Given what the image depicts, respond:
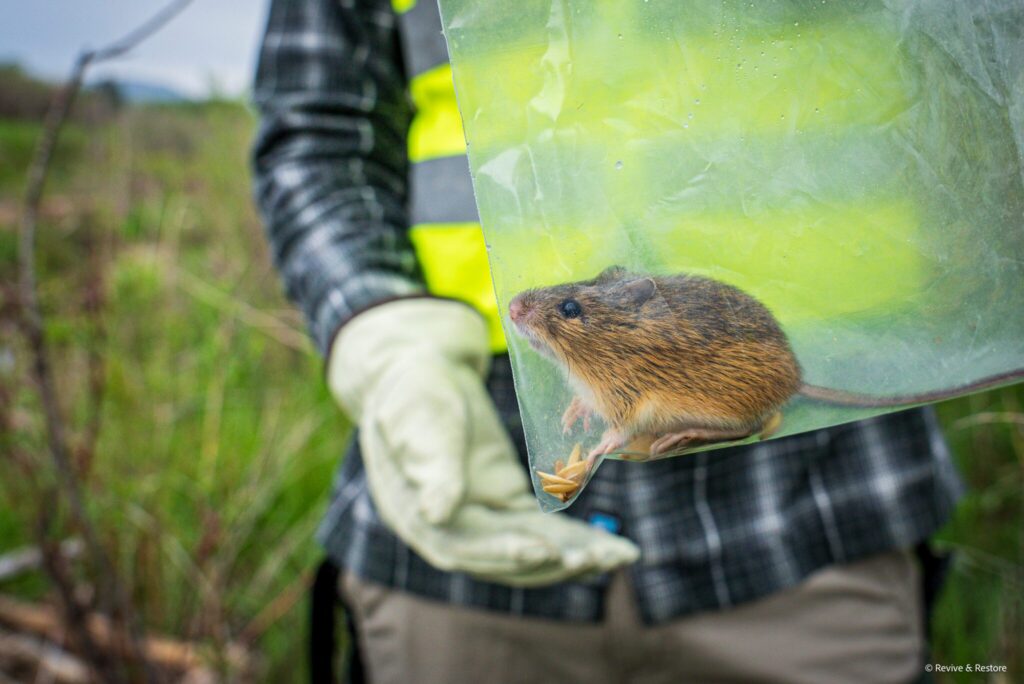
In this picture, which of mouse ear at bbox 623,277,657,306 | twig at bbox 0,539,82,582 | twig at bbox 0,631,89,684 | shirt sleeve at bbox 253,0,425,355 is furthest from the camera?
twig at bbox 0,539,82,582

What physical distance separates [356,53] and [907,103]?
0.80 m

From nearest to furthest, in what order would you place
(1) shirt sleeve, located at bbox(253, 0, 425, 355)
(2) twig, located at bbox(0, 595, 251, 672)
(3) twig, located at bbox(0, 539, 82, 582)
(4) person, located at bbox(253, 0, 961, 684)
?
1. (4) person, located at bbox(253, 0, 961, 684)
2. (1) shirt sleeve, located at bbox(253, 0, 425, 355)
3. (2) twig, located at bbox(0, 595, 251, 672)
4. (3) twig, located at bbox(0, 539, 82, 582)

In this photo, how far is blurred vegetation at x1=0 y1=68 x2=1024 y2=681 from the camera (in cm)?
165

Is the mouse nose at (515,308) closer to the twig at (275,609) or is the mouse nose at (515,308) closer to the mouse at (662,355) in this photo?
the mouse at (662,355)

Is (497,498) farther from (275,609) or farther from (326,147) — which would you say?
(275,609)

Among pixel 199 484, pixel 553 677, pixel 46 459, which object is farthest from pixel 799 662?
pixel 46 459

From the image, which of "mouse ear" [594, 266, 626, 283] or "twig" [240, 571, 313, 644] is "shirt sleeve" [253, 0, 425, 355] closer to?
"mouse ear" [594, 266, 626, 283]

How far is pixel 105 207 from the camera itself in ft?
8.77

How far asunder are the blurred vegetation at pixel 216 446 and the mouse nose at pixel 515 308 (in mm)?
1039

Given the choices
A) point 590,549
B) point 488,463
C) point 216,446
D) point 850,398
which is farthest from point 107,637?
Result: point 850,398

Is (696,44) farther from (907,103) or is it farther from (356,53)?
(356,53)

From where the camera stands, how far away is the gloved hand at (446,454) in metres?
0.81

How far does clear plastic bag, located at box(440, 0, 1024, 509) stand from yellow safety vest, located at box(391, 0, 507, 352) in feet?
1.31

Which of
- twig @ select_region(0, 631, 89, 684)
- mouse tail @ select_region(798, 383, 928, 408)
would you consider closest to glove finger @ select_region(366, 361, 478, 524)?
mouse tail @ select_region(798, 383, 928, 408)
